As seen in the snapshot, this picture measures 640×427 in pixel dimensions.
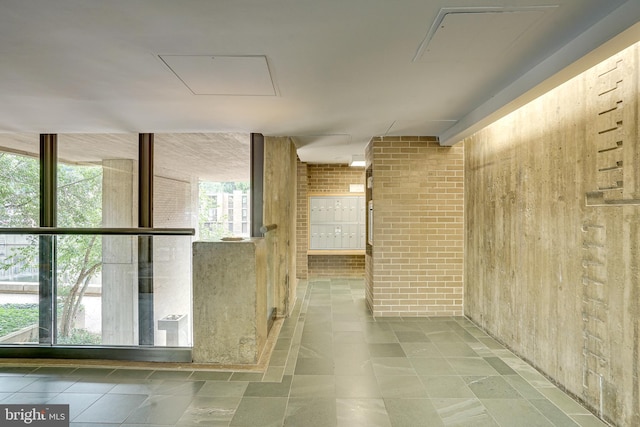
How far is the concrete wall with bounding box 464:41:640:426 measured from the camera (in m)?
1.96

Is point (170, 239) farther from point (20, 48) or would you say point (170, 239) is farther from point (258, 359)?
point (20, 48)

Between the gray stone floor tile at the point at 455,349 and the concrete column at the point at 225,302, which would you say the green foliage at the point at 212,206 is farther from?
the gray stone floor tile at the point at 455,349

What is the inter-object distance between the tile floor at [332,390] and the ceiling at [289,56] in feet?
7.55

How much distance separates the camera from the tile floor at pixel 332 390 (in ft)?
7.14

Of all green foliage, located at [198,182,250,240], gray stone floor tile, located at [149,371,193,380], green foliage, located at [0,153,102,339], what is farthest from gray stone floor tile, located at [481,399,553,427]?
green foliage, located at [0,153,102,339]

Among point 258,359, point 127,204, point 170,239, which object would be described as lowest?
point 258,359

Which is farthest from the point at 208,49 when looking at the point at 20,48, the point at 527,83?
the point at 527,83

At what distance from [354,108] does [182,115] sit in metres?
1.83

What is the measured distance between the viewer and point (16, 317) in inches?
140

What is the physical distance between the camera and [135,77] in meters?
2.45

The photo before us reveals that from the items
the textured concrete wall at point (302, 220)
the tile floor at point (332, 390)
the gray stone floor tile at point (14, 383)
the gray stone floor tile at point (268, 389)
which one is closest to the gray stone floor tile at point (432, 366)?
the tile floor at point (332, 390)

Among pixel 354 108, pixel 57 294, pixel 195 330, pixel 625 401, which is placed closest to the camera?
pixel 625 401

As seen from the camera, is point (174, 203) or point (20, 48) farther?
point (174, 203)

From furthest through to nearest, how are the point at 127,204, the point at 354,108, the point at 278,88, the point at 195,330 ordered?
the point at 127,204 < the point at 354,108 < the point at 195,330 < the point at 278,88
